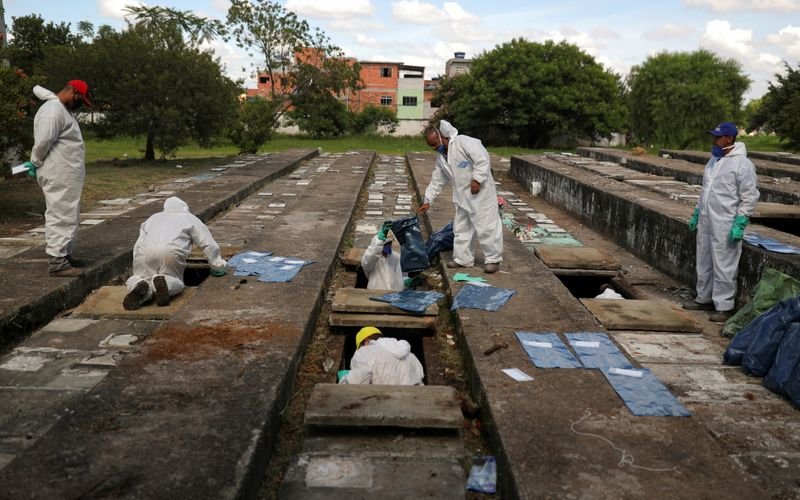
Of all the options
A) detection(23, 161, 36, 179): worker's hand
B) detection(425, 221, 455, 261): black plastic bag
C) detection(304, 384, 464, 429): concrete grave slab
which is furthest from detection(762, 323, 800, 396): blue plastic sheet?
detection(23, 161, 36, 179): worker's hand

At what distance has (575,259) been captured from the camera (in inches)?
288

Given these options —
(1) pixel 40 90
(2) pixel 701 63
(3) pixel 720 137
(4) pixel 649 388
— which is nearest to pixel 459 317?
(4) pixel 649 388

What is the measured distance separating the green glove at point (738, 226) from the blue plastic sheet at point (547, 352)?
2.28 meters

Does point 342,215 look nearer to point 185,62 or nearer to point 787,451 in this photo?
point 787,451

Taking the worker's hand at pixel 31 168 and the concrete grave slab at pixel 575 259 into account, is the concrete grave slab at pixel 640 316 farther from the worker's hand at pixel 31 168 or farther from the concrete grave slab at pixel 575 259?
the worker's hand at pixel 31 168

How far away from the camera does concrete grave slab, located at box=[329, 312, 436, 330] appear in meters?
5.30

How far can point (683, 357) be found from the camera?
16.1 feet

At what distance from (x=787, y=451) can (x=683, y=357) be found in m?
1.50

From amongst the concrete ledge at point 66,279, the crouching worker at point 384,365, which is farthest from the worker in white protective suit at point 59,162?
the crouching worker at point 384,365

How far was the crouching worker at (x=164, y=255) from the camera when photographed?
548cm

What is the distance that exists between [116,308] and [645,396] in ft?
14.1

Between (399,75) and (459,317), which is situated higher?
(399,75)

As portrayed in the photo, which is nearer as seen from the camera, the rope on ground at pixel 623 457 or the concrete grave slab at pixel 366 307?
the rope on ground at pixel 623 457

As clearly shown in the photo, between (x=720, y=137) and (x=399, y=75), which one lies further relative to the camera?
(x=399, y=75)
